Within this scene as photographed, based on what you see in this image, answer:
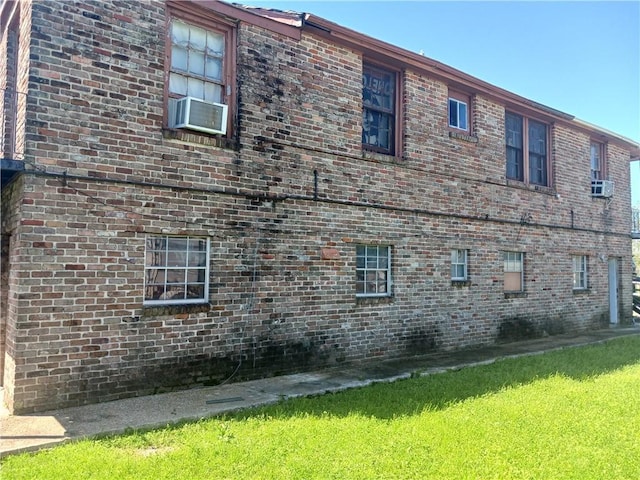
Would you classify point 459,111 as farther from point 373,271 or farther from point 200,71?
point 200,71

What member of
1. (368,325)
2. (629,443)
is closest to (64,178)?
(368,325)

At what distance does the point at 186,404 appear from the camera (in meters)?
6.06

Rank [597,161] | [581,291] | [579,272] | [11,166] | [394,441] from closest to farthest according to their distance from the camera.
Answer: [394,441] → [11,166] → [581,291] → [579,272] → [597,161]

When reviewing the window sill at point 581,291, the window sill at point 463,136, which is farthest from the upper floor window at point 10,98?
the window sill at point 581,291

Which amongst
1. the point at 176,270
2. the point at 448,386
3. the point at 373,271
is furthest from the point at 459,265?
the point at 176,270

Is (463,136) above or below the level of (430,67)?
below

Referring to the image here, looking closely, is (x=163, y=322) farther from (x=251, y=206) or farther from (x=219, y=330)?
(x=251, y=206)

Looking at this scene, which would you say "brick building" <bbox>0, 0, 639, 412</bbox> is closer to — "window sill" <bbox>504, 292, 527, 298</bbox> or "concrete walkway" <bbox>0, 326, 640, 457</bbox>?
"window sill" <bbox>504, 292, 527, 298</bbox>

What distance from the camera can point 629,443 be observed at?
196 inches

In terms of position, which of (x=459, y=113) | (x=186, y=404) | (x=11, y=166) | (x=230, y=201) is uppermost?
(x=459, y=113)

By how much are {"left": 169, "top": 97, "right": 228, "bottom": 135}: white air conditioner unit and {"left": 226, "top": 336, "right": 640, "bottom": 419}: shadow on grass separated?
3.84 m

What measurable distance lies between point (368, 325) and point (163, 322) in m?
3.77

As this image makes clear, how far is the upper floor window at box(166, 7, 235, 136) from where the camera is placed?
6906 mm

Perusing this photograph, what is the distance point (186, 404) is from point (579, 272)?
11899mm
